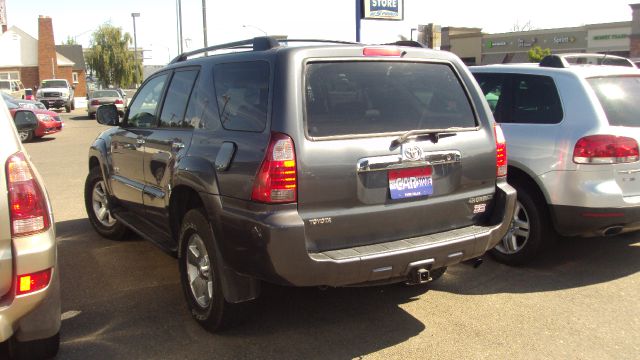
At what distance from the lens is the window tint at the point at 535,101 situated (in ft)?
16.0

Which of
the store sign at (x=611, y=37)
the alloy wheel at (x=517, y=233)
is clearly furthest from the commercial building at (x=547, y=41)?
the alloy wheel at (x=517, y=233)

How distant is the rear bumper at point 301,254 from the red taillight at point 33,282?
37.0 inches

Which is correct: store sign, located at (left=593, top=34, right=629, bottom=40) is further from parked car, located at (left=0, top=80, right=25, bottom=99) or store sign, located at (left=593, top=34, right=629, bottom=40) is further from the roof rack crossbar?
the roof rack crossbar

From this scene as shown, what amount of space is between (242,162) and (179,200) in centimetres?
104

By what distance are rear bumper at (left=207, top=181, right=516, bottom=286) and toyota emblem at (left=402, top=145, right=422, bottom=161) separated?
49 cm

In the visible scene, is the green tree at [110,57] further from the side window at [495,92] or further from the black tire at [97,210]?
the side window at [495,92]

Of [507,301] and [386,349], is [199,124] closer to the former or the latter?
[386,349]

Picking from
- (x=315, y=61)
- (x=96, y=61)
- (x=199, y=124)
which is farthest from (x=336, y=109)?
(x=96, y=61)

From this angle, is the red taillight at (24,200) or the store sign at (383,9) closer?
the red taillight at (24,200)

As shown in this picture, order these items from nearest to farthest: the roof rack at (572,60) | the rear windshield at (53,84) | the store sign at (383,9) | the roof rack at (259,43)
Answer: the roof rack at (259,43) → the roof rack at (572,60) → the store sign at (383,9) → the rear windshield at (53,84)

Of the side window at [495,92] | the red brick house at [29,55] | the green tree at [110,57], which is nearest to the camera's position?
the side window at [495,92]

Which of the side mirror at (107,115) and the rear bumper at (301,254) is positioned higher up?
the side mirror at (107,115)

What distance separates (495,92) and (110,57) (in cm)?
6642

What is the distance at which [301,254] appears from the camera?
307 centimetres
